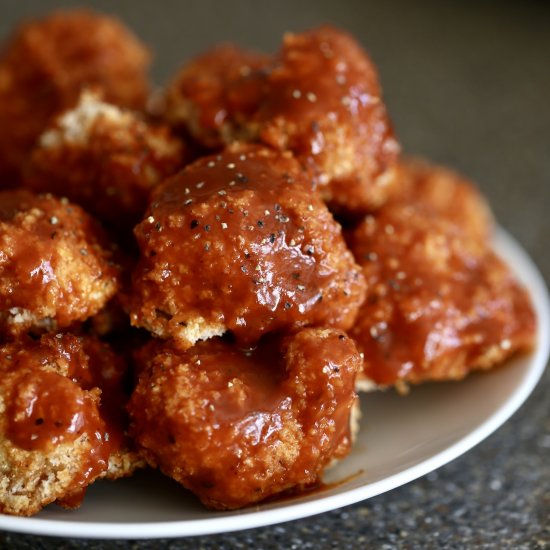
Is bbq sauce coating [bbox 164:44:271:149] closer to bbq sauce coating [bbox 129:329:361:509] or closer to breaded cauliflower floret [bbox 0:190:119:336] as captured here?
breaded cauliflower floret [bbox 0:190:119:336]

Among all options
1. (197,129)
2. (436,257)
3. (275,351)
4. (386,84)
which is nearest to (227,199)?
(275,351)

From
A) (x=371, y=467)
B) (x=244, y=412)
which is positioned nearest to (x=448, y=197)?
(x=371, y=467)

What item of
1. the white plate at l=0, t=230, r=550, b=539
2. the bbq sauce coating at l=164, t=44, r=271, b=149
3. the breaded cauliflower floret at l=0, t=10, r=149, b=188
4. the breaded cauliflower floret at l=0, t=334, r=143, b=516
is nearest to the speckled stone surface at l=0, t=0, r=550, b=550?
the white plate at l=0, t=230, r=550, b=539

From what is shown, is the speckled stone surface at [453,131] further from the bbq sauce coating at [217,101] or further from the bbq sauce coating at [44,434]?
the bbq sauce coating at [217,101]

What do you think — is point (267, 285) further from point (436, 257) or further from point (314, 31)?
point (314, 31)

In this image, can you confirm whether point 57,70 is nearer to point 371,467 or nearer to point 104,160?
point 104,160

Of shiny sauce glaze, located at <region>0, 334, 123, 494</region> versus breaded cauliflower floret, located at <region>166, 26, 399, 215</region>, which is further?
breaded cauliflower floret, located at <region>166, 26, 399, 215</region>
